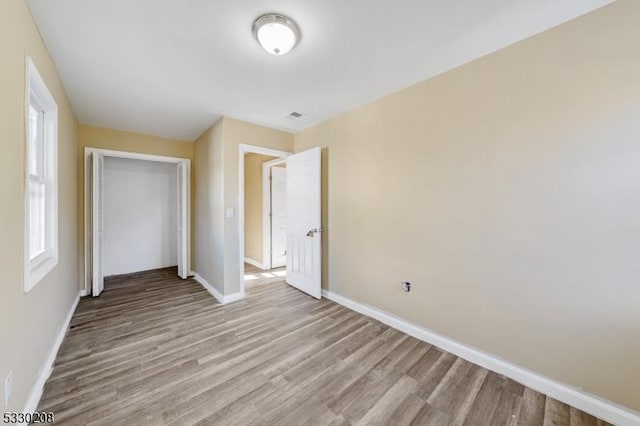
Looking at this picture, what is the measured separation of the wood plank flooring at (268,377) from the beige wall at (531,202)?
0.41m

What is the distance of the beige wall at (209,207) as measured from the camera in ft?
10.9

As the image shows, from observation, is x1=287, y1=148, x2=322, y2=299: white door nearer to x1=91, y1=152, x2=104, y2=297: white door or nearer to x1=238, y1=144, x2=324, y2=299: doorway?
x1=238, y1=144, x2=324, y2=299: doorway

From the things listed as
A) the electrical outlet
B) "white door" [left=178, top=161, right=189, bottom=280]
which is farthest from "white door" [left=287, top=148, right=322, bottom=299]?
the electrical outlet

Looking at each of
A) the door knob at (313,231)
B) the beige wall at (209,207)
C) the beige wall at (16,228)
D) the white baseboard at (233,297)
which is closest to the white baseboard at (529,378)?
the door knob at (313,231)

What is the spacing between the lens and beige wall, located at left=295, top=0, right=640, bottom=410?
147 centimetres

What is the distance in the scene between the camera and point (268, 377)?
1831 mm

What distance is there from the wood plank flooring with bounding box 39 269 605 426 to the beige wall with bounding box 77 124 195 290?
1594 mm

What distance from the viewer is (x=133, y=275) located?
4492 mm

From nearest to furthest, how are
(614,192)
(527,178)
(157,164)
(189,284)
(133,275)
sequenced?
(614,192)
(527,178)
(189,284)
(133,275)
(157,164)

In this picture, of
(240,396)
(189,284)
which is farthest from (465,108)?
(189,284)

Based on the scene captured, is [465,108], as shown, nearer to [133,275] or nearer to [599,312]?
[599,312]

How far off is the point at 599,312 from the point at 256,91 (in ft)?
10.7

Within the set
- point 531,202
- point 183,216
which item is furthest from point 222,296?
point 531,202

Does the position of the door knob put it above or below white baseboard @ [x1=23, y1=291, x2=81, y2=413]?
Answer: above
